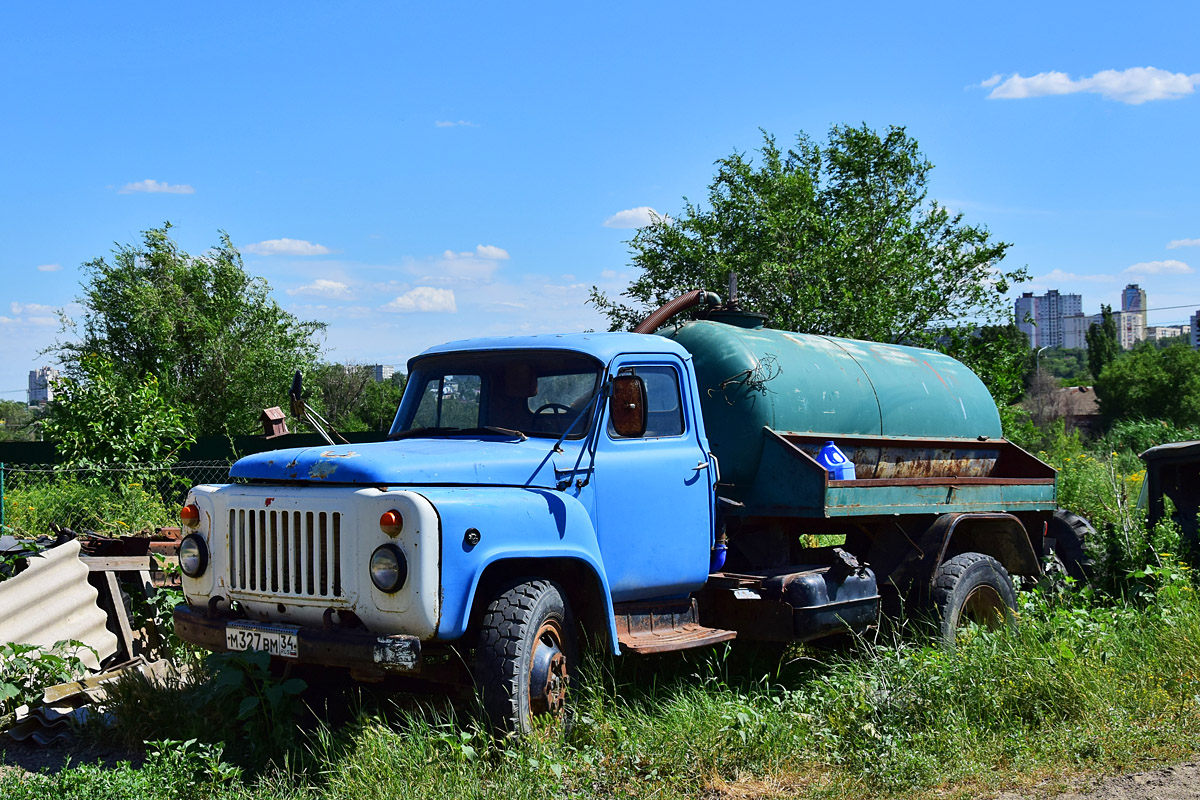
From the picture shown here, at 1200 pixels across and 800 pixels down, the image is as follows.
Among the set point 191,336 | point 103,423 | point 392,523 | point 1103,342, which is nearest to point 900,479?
point 392,523

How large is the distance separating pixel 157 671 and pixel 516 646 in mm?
2939

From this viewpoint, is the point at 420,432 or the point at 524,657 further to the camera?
the point at 420,432

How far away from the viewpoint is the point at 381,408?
46.8 m

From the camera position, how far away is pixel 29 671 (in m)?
5.93

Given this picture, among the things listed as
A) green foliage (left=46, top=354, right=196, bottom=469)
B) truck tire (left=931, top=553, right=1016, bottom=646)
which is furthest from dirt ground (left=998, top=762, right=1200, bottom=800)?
green foliage (left=46, top=354, right=196, bottom=469)

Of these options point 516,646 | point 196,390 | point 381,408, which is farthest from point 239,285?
point 516,646

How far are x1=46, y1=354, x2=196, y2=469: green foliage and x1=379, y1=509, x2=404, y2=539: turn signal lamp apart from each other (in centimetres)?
1104

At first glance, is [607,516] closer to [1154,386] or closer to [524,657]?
[524,657]

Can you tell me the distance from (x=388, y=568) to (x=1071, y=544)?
6887 millimetres

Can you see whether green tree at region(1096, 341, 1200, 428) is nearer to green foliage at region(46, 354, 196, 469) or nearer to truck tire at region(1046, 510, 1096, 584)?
truck tire at region(1046, 510, 1096, 584)

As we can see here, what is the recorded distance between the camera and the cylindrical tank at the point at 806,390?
6.66 meters

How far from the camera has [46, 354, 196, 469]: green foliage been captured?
14141 mm

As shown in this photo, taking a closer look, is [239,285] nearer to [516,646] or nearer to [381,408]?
[381,408]

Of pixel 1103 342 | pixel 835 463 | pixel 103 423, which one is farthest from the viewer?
pixel 1103 342
